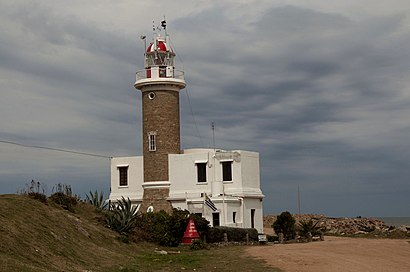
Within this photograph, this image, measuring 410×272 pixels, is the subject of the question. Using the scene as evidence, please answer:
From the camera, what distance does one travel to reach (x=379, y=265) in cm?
2112

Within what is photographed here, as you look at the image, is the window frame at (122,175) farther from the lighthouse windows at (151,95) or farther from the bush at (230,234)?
the bush at (230,234)

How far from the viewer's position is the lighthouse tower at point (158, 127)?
39594 millimetres

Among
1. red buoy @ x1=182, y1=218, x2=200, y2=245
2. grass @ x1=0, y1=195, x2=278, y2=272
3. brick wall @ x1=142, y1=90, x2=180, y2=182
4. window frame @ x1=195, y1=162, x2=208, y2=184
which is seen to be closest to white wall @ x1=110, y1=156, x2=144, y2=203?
brick wall @ x1=142, y1=90, x2=180, y2=182

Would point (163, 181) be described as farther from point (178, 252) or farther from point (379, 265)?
point (379, 265)

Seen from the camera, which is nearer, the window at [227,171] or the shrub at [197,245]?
the shrub at [197,245]

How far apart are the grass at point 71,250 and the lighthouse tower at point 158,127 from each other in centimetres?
1104

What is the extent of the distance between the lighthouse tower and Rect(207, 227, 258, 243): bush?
6.35m

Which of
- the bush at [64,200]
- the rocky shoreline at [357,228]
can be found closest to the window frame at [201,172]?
the bush at [64,200]

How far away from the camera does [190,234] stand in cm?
3086

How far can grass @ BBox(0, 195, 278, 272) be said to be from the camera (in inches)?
702

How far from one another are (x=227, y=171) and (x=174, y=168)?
131 inches

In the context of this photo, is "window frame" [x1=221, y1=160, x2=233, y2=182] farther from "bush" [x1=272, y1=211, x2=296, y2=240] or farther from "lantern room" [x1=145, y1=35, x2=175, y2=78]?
"lantern room" [x1=145, y1=35, x2=175, y2=78]

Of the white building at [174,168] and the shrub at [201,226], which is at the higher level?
the white building at [174,168]

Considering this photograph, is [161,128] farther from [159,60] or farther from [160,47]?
[160,47]
